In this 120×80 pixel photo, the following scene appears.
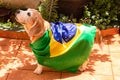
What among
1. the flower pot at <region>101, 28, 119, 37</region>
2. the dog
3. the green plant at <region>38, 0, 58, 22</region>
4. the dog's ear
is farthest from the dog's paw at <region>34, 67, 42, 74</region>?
the flower pot at <region>101, 28, 119, 37</region>

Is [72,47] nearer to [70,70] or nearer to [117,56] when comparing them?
[70,70]

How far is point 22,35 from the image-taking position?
375cm

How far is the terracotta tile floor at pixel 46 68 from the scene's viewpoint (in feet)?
10.00

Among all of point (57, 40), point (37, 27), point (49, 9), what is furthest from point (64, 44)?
point (49, 9)

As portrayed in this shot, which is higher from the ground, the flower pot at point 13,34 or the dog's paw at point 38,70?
the flower pot at point 13,34

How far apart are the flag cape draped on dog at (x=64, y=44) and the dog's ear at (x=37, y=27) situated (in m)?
0.06

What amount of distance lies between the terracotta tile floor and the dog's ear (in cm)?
52

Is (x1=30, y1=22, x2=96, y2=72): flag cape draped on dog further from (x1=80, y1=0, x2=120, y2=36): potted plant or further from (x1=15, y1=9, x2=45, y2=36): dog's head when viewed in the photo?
(x1=80, y1=0, x2=120, y2=36): potted plant

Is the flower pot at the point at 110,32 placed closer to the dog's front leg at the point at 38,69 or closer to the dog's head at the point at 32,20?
the dog's front leg at the point at 38,69

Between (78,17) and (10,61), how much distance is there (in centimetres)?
120

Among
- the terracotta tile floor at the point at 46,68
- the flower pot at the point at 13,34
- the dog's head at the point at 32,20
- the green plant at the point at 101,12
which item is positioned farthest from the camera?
the green plant at the point at 101,12

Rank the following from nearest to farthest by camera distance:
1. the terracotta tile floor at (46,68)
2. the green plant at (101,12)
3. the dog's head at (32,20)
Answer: the dog's head at (32,20) < the terracotta tile floor at (46,68) < the green plant at (101,12)

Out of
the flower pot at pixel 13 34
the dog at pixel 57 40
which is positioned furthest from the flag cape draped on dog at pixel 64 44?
the flower pot at pixel 13 34

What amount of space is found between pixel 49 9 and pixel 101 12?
0.70m
